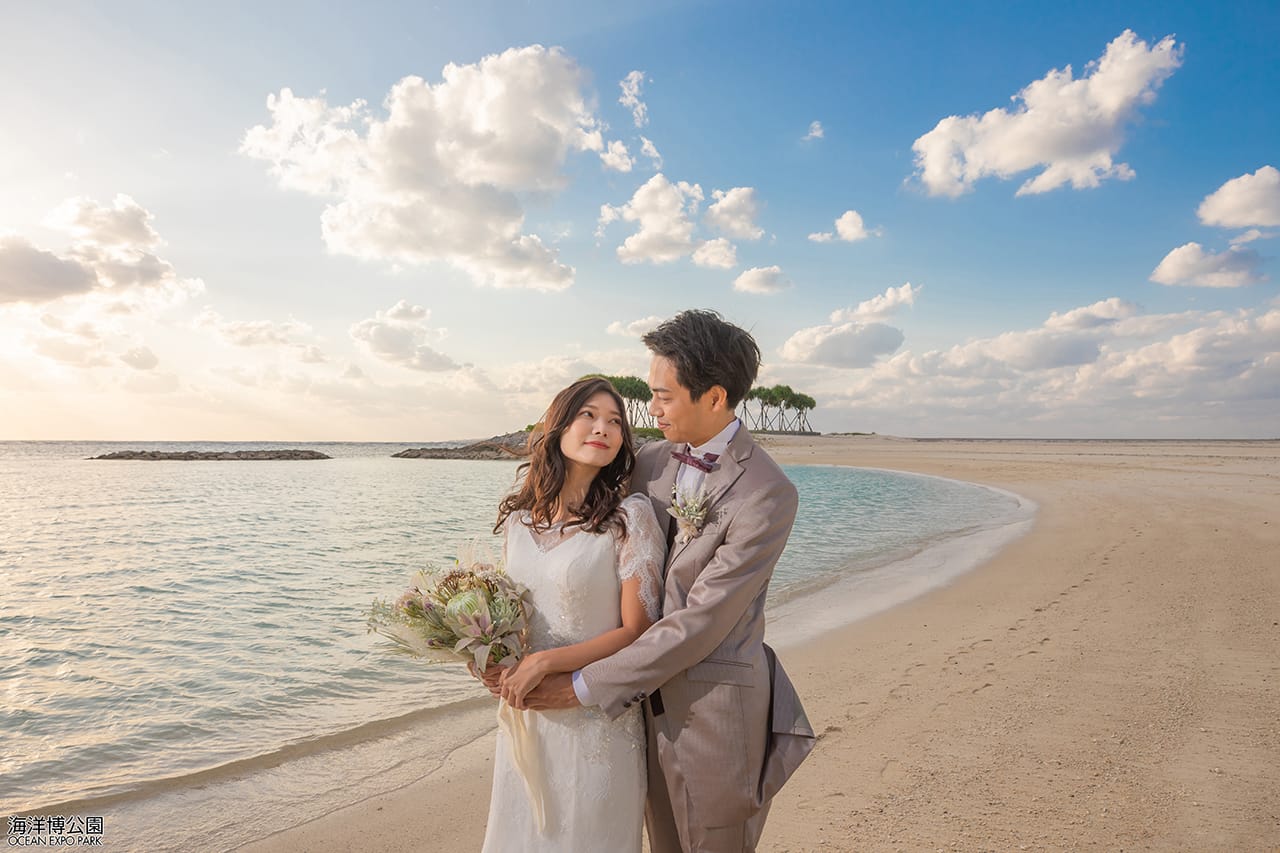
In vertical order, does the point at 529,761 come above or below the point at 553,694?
below

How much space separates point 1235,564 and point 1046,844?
10.1m

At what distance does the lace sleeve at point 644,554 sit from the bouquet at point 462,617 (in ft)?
1.24

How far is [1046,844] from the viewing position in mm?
3654

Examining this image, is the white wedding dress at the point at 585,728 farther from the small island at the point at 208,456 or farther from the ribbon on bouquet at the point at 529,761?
the small island at the point at 208,456

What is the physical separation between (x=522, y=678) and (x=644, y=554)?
0.54 meters

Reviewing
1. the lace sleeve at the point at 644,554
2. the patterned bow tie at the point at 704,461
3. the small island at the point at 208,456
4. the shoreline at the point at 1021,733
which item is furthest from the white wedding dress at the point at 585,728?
the small island at the point at 208,456

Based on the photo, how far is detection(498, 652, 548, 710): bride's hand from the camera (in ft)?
7.41

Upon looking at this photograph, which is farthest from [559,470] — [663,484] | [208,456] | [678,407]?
[208,456]

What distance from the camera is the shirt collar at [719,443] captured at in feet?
8.02

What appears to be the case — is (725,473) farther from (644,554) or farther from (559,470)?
(559,470)

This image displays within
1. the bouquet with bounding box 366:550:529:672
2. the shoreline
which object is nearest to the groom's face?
the bouquet with bounding box 366:550:529:672

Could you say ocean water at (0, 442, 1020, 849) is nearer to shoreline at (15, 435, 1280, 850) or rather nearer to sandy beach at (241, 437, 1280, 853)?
shoreline at (15, 435, 1280, 850)

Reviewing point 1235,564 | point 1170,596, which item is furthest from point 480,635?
point 1235,564

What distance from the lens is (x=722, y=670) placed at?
7.32 ft
